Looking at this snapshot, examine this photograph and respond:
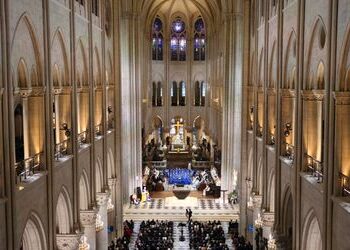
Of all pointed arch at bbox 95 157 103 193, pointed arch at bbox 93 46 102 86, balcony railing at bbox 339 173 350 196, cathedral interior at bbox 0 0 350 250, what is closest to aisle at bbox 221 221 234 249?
cathedral interior at bbox 0 0 350 250

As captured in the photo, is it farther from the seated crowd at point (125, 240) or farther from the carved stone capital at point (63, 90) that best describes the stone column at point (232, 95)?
the carved stone capital at point (63, 90)

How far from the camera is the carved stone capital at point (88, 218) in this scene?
86.9ft

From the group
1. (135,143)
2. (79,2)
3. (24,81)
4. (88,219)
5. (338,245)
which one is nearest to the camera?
(338,245)

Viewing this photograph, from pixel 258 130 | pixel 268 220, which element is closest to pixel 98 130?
pixel 258 130

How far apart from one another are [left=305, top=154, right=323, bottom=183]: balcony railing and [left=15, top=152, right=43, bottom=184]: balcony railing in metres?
9.50

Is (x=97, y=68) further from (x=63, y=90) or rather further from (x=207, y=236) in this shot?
(x=207, y=236)

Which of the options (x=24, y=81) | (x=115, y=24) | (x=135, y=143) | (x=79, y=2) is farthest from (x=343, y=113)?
(x=135, y=143)

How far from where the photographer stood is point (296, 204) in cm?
1988

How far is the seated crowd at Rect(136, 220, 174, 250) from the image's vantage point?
30.3 metres

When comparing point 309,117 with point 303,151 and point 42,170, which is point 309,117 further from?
point 42,170

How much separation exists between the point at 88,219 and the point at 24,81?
432 inches

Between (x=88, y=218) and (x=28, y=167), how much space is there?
31.8ft

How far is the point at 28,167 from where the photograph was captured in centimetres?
1759

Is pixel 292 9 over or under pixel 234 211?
over
